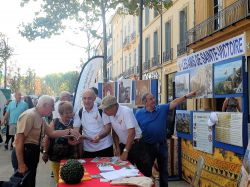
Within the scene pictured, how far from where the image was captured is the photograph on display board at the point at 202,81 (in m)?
5.81

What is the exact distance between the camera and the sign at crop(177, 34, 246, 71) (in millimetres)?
5044

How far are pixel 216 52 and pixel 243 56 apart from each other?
0.79m

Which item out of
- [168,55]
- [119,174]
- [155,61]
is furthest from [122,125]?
[155,61]

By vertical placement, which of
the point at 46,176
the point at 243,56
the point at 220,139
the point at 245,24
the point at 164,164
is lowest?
the point at 46,176

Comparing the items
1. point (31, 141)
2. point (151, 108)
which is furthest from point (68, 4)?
point (31, 141)

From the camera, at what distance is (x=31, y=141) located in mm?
4688

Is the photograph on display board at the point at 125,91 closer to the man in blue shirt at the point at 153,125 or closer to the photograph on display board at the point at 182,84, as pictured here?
the photograph on display board at the point at 182,84

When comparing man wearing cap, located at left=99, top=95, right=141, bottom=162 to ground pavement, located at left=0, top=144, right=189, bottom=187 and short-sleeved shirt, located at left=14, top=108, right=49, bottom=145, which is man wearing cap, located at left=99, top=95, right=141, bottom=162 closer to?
short-sleeved shirt, located at left=14, top=108, right=49, bottom=145

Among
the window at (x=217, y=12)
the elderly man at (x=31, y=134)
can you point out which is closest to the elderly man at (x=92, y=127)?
the elderly man at (x=31, y=134)

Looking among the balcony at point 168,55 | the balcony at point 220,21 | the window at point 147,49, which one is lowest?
the balcony at point 168,55

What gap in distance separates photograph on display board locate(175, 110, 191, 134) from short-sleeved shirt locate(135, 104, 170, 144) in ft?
2.99

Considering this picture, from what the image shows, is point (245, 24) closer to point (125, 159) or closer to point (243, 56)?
point (243, 56)

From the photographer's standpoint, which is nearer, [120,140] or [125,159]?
[125,159]

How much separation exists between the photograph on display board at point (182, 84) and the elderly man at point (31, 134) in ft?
8.52
